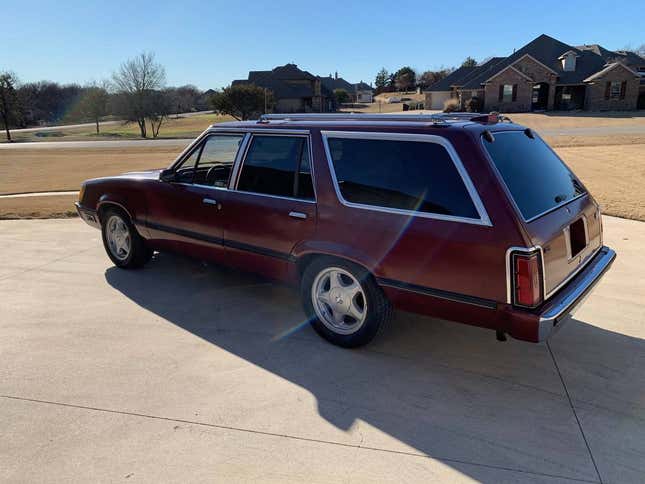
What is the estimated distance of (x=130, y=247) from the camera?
5.60 metres

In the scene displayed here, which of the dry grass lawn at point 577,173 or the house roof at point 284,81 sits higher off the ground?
the house roof at point 284,81

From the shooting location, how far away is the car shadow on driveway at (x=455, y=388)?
2.72 meters

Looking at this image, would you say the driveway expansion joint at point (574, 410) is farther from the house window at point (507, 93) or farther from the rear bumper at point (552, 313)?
the house window at point (507, 93)

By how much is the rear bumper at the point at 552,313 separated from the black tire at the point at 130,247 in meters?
4.21

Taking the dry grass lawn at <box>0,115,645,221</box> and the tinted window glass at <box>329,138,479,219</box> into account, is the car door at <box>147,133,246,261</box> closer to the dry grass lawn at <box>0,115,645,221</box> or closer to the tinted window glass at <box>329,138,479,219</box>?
the tinted window glass at <box>329,138,479,219</box>

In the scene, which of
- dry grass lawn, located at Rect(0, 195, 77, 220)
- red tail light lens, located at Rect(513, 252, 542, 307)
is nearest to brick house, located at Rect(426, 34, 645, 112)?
dry grass lawn, located at Rect(0, 195, 77, 220)

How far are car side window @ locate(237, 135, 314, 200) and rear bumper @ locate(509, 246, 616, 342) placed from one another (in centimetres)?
179

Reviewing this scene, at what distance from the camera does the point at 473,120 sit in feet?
11.7

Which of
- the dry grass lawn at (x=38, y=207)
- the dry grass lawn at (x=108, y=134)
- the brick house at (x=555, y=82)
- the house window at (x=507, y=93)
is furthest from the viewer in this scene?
the house window at (x=507, y=93)

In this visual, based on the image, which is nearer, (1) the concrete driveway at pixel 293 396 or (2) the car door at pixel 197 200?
(1) the concrete driveway at pixel 293 396

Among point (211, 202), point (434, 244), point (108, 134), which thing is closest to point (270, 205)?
point (211, 202)

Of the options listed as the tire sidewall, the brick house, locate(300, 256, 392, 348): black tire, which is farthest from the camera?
the brick house

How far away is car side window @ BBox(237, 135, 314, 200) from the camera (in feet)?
12.9

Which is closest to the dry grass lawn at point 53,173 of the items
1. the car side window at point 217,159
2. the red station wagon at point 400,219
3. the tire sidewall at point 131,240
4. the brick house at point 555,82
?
the tire sidewall at point 131,240
